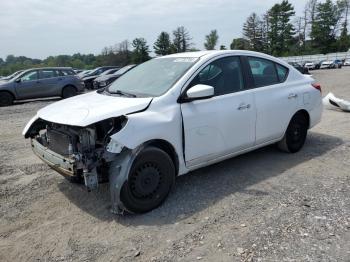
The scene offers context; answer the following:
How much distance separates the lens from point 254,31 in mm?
99062

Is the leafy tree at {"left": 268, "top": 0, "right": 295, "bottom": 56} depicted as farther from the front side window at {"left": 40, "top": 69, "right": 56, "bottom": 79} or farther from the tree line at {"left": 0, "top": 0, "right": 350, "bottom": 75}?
the front side window at {"left": 40, "top": 69, "right": 56, "bottom": 79}

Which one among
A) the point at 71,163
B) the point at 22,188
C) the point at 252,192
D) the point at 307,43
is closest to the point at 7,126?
the point at 22,188

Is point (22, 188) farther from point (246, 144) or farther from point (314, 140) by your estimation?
point (314, 140)

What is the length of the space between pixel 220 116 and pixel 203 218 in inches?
52.9

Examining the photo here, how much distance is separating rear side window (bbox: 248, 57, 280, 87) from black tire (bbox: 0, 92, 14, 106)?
1338 centimetres

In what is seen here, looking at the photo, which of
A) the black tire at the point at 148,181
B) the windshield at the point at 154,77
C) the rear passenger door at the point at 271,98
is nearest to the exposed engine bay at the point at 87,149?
the black tire at the point at 148,181

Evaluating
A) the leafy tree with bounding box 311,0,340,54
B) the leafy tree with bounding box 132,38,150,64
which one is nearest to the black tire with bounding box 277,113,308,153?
the leafy tree with bounding box 132,38,150,64

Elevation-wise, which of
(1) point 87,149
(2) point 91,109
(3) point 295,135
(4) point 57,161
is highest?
(2) point 91,109

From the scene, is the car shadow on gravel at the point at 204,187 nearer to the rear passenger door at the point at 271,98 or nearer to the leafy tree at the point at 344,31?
the rear passenger door at the point at 271,98

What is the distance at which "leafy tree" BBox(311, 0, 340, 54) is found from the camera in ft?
290

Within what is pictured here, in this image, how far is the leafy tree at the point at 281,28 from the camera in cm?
9019

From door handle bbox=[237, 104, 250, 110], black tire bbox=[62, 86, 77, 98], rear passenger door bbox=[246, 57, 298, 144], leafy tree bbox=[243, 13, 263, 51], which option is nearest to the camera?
door handle bbox=[237, 104, 250, 110]

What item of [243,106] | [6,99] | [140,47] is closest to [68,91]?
[6,99]

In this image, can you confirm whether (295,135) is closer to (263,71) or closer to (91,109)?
(263,71)
